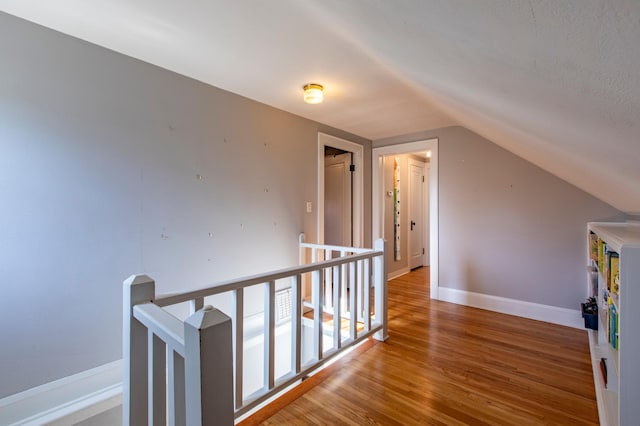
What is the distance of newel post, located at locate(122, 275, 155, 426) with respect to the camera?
1010 mm

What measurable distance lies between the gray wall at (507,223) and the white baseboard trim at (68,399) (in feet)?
11.0

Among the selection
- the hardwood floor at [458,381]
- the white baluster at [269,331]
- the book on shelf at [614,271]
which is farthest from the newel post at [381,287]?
the book on shelf at [614,271]

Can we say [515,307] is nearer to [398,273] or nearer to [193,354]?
[398,273]

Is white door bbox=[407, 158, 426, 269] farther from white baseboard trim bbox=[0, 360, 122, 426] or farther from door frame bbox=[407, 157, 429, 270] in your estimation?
white baseboard trim bbox=[0, 360, 122, 426]

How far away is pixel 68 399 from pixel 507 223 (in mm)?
3932

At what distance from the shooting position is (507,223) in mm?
3055

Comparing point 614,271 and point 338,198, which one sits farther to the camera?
point 338,198

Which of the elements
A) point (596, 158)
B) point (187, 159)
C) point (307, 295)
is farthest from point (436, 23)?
point (307, 295)

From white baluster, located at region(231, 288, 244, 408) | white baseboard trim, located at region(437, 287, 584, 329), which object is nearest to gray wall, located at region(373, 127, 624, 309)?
white baseboard trim, located at region(437, 287, 584, 329)

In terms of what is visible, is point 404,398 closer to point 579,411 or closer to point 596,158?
point 579,411

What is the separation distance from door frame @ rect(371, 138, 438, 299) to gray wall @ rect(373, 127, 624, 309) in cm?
7

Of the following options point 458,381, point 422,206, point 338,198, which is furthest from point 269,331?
point 422,206

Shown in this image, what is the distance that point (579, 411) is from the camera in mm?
1580

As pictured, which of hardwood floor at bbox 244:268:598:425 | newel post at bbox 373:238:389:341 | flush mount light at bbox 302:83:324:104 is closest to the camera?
hardwood floor at bbox 244:268:598:425
